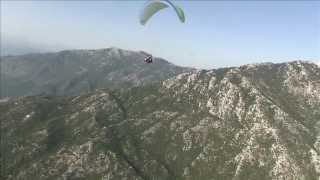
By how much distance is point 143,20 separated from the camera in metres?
73.6

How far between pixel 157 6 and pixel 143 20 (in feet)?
11.7

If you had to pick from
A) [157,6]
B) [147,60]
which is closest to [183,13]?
[157,6]

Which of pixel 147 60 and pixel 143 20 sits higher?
pixel 143 20

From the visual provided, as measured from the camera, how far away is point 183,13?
246 ft

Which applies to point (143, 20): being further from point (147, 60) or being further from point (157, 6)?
point (147, 60)

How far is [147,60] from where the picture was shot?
9800 cm

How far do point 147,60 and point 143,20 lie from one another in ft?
81.8

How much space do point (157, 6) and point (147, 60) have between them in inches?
989

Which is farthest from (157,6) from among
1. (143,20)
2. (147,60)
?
(147,60)

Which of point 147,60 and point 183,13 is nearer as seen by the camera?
point 183,13

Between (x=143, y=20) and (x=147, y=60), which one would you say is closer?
(x=143, y=20)

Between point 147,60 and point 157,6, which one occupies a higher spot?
point 157,6

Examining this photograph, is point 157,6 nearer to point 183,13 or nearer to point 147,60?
point 183,13

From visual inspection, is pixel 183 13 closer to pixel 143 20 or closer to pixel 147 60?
pixel 143 20
